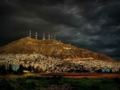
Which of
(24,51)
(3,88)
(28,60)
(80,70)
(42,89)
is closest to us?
(3,88)

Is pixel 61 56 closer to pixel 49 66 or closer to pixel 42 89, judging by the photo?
pixel 49 66

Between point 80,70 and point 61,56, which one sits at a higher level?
point 61,56

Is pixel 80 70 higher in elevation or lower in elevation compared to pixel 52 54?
lower

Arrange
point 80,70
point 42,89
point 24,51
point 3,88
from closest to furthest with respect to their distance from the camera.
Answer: point 3,88
point 42,89
point 80,70
point 24,51

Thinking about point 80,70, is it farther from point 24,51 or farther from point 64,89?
point 64,89

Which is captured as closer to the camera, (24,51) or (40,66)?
(40,66)

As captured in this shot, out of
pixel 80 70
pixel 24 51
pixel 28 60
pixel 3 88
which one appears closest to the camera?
pixel 3 88

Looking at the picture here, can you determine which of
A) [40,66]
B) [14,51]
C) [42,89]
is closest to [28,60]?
[40,66]

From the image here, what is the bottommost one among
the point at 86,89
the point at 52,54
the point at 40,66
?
the point at 86,89

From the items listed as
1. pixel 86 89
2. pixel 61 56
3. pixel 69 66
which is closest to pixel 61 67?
pixel 69 66
